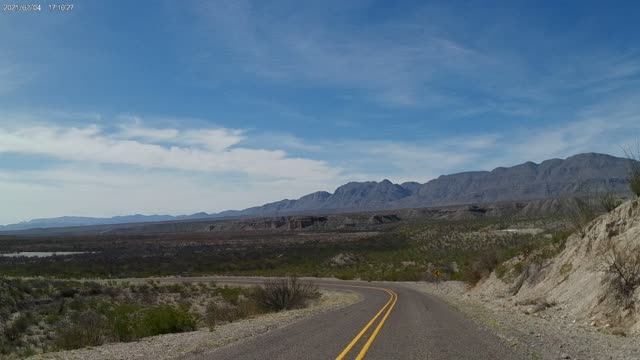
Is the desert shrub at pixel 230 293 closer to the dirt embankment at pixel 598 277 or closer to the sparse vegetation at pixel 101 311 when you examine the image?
the sparse vegetation at pixel 101 311

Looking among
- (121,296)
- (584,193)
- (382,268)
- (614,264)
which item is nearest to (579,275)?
(614,264)

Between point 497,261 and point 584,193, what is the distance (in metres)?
10.5

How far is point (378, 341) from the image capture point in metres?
14.6

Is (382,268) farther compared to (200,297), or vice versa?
(382,268)

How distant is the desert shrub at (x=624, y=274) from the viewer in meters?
16.8

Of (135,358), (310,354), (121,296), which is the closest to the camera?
(310,354)

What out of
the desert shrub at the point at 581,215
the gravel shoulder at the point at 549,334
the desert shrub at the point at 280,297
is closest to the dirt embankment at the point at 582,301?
the gravel shoulder at the point at 549,334

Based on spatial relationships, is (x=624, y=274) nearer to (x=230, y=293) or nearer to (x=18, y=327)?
(x=18, y=327)

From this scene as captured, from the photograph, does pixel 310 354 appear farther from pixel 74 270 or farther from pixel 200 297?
pixel 74 270

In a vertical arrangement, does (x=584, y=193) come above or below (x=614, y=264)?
above

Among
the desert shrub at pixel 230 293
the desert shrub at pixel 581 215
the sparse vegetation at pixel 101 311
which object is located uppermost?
the desert shrub at pixel 581 215

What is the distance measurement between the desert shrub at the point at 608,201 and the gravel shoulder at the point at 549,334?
5643 millimetres

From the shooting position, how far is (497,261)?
1425 inches

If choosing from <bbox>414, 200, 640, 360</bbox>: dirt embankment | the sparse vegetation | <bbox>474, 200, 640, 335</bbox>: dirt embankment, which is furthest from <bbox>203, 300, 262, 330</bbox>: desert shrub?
<bbox>474, 200, 640, 335</bbox>: dirt embankment
